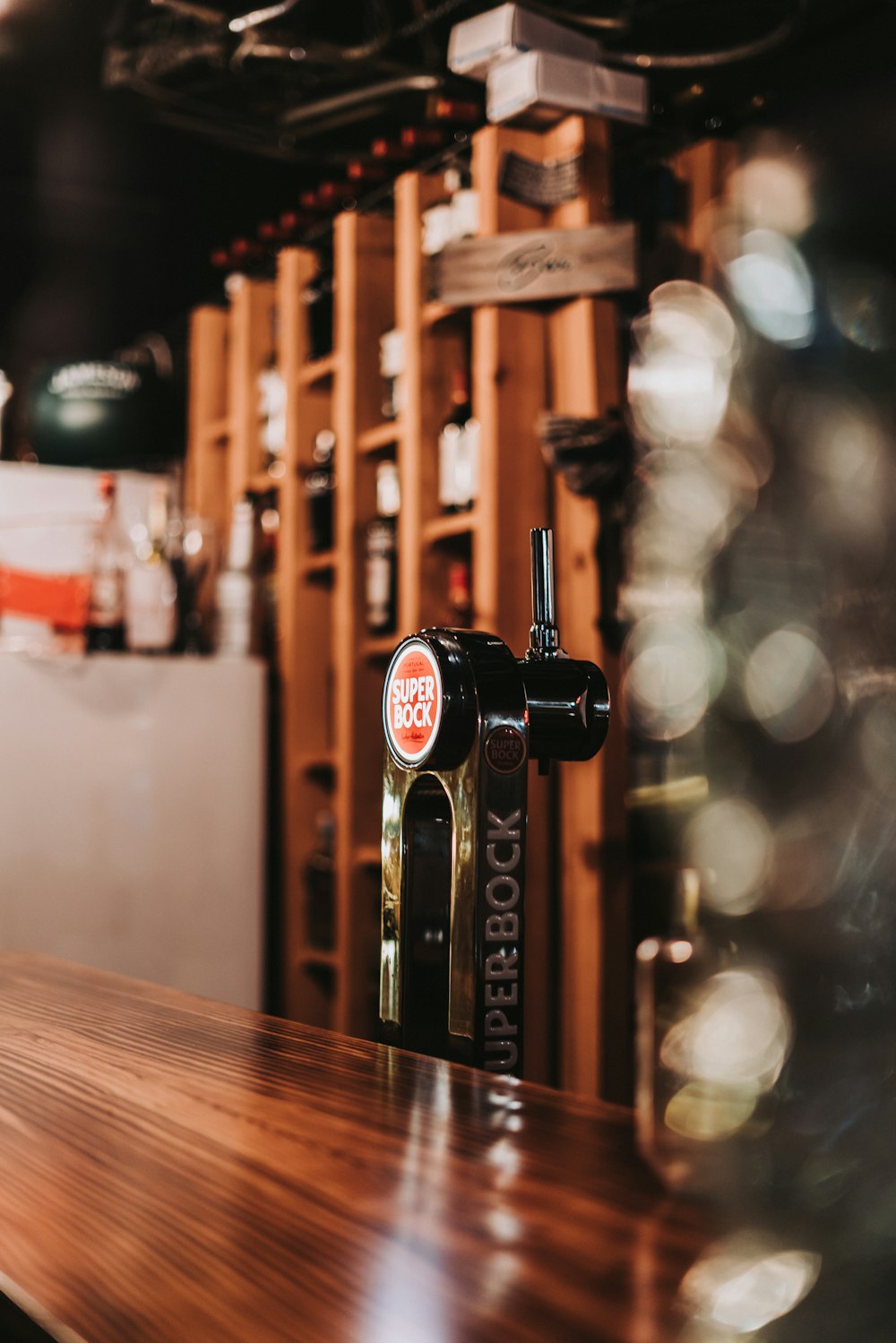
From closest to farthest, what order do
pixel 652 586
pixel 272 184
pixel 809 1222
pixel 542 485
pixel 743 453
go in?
pixel 809 1222 → pixel 652 586 → pixel 542 485 → pixel 743 453 → pixel 272 184

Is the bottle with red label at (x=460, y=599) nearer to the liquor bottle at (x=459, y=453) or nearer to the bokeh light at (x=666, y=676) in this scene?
the liquor bottle at (x=459, y=453)

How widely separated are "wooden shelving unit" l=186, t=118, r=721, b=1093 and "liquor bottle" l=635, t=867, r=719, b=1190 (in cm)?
177

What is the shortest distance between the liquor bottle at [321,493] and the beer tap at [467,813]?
214cm

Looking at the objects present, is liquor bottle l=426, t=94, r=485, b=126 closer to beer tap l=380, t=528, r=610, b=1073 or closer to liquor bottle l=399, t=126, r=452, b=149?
liquor bottle l=399, t=126, r=452, b=149

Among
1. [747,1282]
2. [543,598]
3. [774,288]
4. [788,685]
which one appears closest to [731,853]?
[788,685]

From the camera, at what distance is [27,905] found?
288 centimetres

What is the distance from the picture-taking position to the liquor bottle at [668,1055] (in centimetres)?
69

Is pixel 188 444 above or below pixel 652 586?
above

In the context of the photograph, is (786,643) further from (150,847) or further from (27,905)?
(27,905)

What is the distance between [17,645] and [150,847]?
0.58 meters

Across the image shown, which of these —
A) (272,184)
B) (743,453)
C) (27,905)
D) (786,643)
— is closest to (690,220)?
(743,453)

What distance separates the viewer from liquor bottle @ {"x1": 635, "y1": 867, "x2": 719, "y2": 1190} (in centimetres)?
69

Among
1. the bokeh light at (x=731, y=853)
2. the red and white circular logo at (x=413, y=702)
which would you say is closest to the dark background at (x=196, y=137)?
the bokeh light at (x=731, y=853)

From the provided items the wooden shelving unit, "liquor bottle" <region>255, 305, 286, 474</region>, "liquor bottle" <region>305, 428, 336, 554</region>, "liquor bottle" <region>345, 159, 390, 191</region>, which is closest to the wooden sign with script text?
the wooden shelving unit
